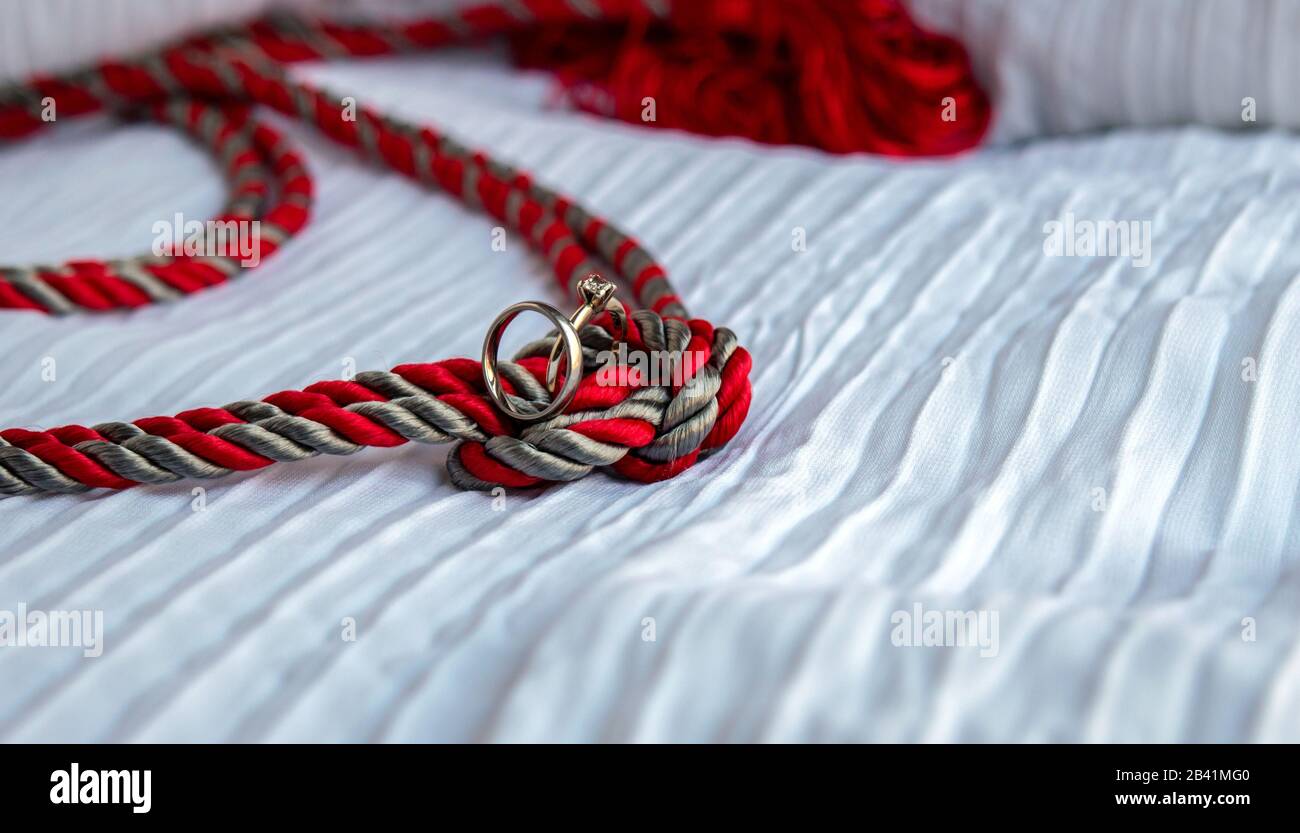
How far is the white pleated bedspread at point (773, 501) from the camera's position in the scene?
0.42 metres

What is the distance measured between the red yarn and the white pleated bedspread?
0.08 meters

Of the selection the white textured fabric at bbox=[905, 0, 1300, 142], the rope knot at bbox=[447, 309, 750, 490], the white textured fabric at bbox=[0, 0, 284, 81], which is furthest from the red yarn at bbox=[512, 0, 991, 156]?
the rope knot at bbox=[447, 309, 750, 490]

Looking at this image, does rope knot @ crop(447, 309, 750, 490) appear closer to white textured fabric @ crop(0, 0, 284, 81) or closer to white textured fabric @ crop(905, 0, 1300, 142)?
white textured fabric @ crop(905, 0, 1300, 142)

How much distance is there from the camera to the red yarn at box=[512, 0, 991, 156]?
96cm

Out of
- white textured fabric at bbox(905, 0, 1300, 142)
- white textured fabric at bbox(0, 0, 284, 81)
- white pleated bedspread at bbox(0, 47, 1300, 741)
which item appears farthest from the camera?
white textured fabric at bbox(0, 0, 284, 81)

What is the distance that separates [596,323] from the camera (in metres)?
0.60

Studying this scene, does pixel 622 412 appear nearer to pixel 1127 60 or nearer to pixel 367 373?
pixel 367 373

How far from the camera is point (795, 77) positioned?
3.29ft

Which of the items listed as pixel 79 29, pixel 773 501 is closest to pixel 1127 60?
pixel 773 501

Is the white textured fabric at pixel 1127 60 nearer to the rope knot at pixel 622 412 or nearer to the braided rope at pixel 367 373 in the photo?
the braided rope at pixel 367 373

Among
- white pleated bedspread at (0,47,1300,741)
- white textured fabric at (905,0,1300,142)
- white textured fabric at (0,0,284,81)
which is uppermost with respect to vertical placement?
white textured fabric at (0,0,284,81)

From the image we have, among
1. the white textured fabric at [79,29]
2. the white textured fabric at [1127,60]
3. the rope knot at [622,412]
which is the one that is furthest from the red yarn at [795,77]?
the rope knot at [622,412]

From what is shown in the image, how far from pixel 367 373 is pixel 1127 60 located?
619mm
